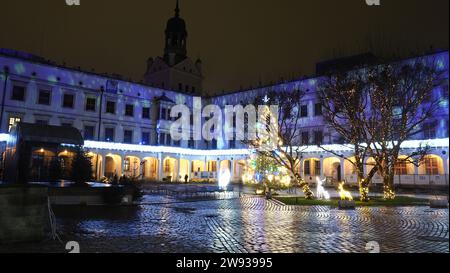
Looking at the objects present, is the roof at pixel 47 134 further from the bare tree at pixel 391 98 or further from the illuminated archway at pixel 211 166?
the illuminated archway at pixel 211 166

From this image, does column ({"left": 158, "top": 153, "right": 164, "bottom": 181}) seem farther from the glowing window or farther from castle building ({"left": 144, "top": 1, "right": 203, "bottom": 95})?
castle building ({"left": 144, "top": 1, "right": 203, "bottom": 95})

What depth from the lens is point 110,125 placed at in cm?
4662

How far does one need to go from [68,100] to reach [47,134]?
77.5 ft

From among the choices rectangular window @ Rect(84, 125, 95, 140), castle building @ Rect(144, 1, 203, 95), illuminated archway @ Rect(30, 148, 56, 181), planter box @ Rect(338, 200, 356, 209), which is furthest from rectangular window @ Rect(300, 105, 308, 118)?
illuminated archway @ Rect(30, 148, 56, 181)

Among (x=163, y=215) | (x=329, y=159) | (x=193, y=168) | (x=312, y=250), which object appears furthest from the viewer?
(x=193, y=168)

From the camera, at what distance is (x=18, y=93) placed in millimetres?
39031

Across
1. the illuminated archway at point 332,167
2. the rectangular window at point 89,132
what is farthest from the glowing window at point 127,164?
the illuminated archway at point 332,167

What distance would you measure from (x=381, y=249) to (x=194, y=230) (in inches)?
209

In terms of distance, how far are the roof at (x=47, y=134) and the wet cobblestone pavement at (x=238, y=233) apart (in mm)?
9072

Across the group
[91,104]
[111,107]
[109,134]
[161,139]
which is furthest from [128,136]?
[91,104]

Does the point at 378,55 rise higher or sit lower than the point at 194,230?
higher

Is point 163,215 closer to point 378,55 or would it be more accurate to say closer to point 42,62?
point 378,55

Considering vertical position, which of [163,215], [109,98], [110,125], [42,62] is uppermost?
[42,62]

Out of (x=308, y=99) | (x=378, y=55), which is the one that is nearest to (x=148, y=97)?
(x=308, y=99)
